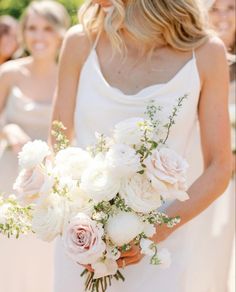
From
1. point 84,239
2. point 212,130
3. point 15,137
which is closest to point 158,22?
point 212,130

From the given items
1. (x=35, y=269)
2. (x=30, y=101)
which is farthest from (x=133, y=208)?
(x=30, y=101)

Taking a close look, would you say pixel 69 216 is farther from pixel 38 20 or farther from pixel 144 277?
pixel 38 20

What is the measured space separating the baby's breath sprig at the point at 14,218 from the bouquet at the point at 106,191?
0.07ft

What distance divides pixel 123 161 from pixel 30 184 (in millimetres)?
356

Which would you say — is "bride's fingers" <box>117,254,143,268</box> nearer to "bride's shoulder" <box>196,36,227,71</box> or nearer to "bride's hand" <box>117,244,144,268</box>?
"bride's hand" <box>117,244,144,268</box>

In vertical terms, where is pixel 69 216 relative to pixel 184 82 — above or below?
below

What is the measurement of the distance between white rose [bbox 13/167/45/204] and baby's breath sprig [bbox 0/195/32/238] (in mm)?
38

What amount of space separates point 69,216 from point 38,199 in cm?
13

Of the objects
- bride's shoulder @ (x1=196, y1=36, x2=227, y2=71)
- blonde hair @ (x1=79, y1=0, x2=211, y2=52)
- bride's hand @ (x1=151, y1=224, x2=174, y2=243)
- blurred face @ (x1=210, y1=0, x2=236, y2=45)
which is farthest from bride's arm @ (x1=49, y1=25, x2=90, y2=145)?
blurred face @ (x1=210, y1=0, x2=236, y2=45)

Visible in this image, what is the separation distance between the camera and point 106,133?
4125 mm

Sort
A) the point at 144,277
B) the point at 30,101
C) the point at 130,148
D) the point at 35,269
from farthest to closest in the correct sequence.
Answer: the point at 30,101
the point at 35,269
the point at 144,277
the point at 130,148

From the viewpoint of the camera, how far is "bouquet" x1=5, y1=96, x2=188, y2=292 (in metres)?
3.37

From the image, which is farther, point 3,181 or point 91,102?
point 3,181

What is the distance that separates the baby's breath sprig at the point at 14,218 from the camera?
3412mm
